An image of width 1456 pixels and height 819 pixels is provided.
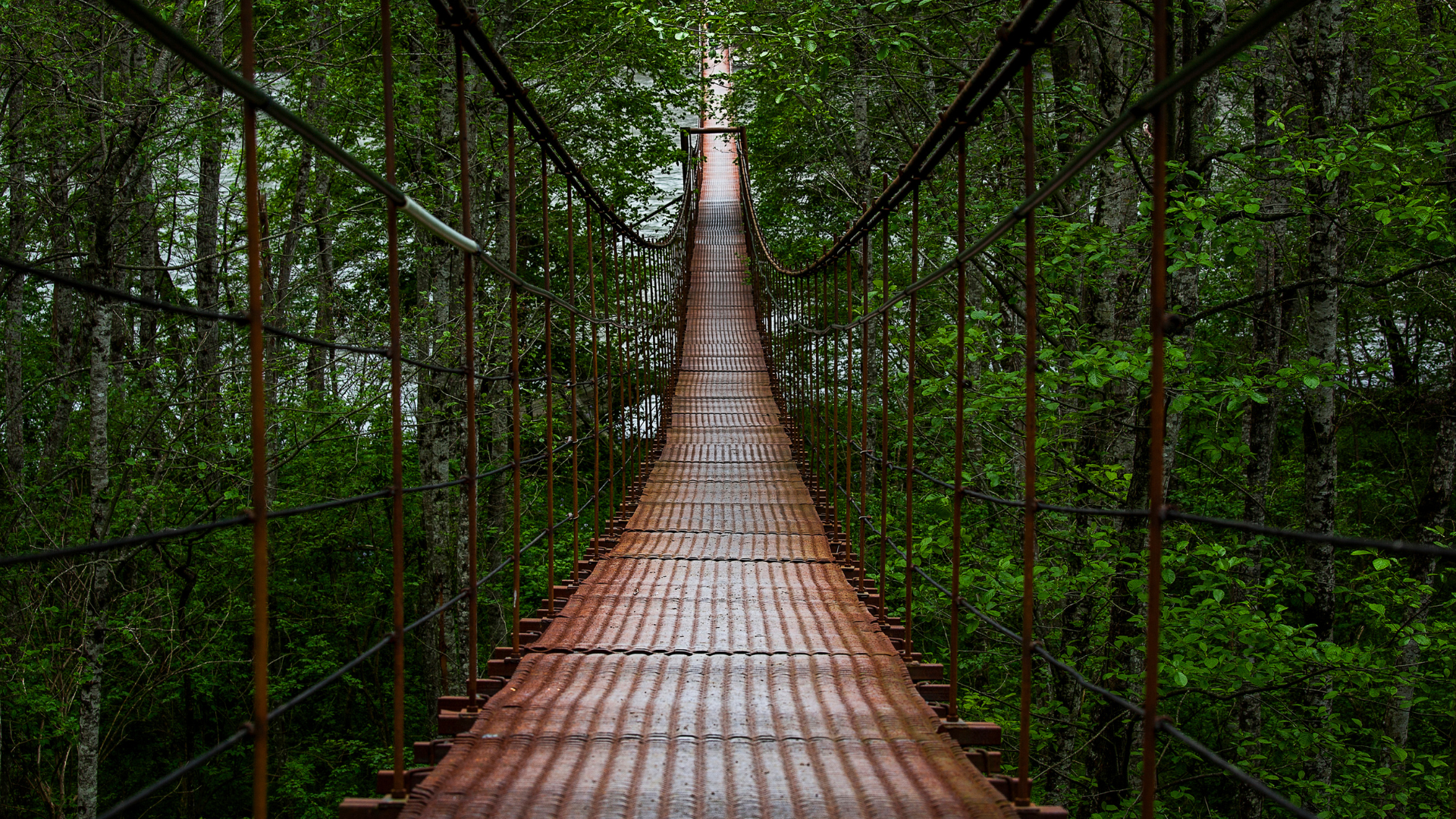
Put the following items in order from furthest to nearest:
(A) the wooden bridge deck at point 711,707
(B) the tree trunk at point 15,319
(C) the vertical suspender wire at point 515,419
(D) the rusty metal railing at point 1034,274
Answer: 1. (B) the tree trunk at point 15,319
2. (C) the vertical suspender wire at point 515,419
3. (A) the wooden bridge deck at point 711,707
4. (D) the rusty metal railing at point 1034,274

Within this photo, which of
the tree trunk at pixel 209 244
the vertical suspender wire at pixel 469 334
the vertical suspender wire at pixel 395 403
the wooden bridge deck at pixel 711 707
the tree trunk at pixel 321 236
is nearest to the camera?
the vertical suspender wire at pixel 395 403

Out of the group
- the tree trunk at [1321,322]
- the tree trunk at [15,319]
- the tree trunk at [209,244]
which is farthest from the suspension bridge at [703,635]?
the tree trunk at [15,319]

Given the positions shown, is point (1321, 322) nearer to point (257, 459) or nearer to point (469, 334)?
point (469, 334)

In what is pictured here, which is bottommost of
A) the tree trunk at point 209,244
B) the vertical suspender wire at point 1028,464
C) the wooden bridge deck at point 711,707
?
the wooden bridge deck at point 711,707

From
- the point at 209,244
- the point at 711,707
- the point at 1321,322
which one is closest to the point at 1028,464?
the point at 711,707

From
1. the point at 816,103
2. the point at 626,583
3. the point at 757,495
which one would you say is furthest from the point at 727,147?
the point at 626,583

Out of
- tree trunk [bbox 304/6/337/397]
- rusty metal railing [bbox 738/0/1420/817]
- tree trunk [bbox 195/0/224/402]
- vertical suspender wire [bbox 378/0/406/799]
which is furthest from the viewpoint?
tree trunk [bbox 304/6/337/397]

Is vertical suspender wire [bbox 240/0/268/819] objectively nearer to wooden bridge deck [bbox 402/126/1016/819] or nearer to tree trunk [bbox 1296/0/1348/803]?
wooden bridge deck [bbox 402/126/1016/819]

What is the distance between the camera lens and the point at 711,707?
1961 mm

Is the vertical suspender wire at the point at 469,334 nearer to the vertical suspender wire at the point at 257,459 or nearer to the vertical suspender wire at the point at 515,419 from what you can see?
the vertical suspender wire at the point at 515,419

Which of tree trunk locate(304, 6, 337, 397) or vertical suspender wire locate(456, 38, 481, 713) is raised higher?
tree trunk locate(304, 6, 337, 397)

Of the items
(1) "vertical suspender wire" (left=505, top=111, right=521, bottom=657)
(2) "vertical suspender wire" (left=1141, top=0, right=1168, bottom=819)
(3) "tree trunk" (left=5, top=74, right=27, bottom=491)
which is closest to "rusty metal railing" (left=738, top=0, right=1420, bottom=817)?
(2) "vertical suspender wire" (left=1141, top=0, right=1168, bottom=819)

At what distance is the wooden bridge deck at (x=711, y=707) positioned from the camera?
4.86 feet

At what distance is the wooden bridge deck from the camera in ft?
4.86
